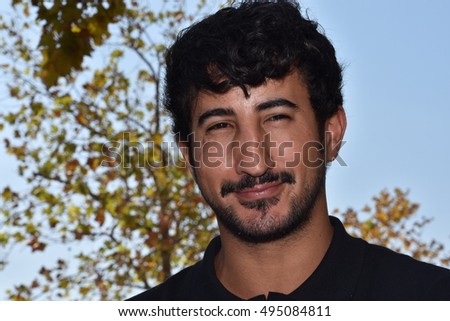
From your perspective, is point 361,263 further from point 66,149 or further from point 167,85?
point 66,149

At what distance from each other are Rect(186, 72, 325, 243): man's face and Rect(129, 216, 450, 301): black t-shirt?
0.27 metres

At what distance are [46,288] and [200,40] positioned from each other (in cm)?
927

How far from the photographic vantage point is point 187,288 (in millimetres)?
3791

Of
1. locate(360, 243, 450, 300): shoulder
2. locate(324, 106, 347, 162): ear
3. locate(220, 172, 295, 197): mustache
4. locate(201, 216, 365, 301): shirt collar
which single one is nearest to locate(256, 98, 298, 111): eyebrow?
locate(220, 172, 295, 197): mustache

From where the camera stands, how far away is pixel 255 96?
3539 millimetres

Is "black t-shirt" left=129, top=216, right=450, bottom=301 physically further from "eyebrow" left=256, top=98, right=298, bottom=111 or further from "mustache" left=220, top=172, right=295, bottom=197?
"eyebrow" left=256, top=98, right=298, bottom=111

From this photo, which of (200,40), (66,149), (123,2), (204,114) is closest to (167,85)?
(200,40)

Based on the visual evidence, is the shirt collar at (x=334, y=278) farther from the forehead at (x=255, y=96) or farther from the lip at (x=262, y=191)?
the forehead at (x=255, y=96)

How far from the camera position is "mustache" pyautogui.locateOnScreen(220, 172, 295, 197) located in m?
3.46

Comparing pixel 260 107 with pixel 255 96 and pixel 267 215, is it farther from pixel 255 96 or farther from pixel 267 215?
pixel 267 215

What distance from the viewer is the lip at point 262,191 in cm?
346

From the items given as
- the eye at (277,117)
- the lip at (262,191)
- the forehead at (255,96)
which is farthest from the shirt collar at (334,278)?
the forehead at (255,96)

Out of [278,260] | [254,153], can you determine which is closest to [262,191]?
[254,153]

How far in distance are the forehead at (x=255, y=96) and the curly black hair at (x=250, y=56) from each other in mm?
35
